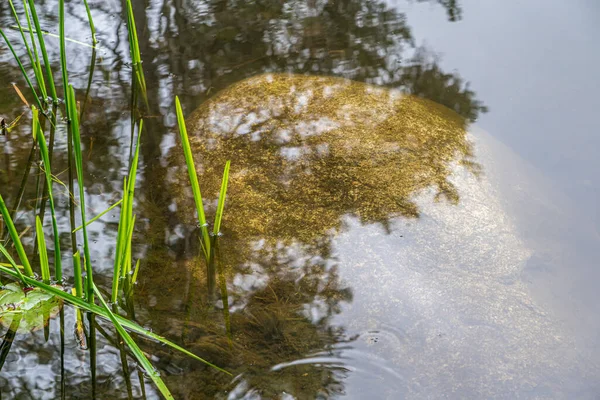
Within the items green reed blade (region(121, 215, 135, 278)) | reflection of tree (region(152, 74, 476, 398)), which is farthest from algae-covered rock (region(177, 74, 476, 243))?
green reed blade (region(121, 215, 135, 278))

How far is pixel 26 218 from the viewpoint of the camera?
95.0 inches

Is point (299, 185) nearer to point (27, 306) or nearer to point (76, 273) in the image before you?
point (76, 273)

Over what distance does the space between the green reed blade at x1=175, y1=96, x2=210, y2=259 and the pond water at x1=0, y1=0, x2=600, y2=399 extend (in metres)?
0.09

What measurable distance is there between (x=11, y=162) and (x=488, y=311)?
2419 millimetres

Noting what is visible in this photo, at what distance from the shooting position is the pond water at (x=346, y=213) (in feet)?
5.86

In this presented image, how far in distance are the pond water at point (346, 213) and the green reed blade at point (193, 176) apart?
0.09 metres

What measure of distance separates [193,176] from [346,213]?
74 centimetres

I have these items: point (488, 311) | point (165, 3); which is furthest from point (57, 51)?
point (488, 311)

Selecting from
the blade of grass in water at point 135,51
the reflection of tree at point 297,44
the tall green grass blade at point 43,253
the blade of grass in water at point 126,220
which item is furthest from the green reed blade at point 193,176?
the reflection of tree at point 297,44

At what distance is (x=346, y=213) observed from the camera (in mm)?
2293

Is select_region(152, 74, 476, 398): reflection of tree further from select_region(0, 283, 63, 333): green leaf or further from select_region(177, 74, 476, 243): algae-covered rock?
select_region(0, 283, 63, 333): green leaf

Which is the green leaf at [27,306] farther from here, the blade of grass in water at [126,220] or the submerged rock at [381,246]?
the submerged rock at [381,246]

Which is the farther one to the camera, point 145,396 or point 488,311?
point 488,311

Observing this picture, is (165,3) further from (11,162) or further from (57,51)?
(11,162)
